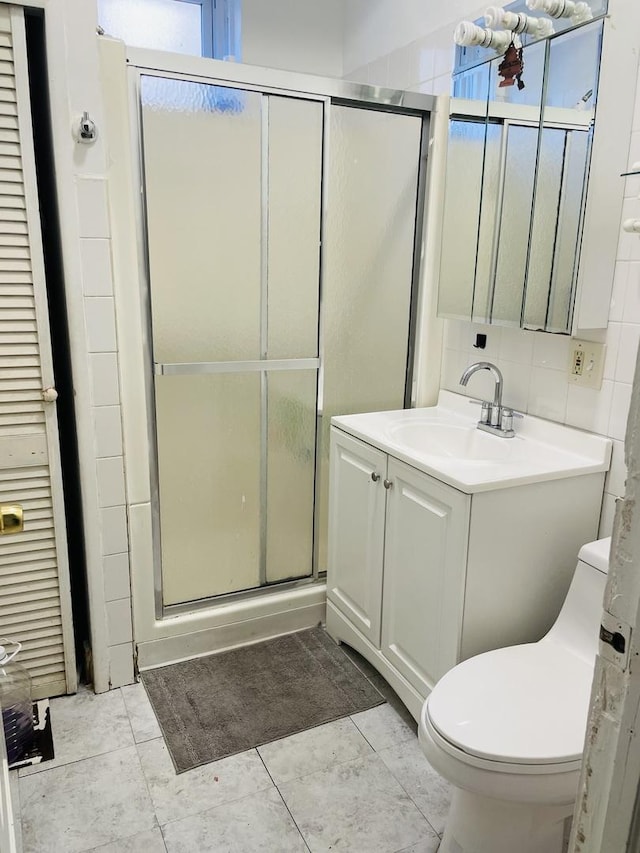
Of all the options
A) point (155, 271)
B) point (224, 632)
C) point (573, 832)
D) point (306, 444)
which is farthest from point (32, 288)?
point (573, 832)

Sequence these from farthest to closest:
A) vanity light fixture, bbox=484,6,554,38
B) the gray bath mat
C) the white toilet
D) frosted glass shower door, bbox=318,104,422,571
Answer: frosted glass shower door, bbox=318,104,422,571 < the gray bath mat < vanity light fixture, bbox=484,6,554,38 < the white toilet

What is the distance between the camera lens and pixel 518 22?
70.5 inches

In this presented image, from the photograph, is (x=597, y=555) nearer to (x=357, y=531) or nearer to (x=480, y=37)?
(x=357, y=531)

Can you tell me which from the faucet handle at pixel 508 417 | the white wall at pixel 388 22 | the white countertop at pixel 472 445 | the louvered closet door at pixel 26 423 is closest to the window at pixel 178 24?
the white wall at pixel 388 22

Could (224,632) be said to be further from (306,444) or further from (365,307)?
(365,307)

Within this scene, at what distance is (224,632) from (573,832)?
1.84 meters

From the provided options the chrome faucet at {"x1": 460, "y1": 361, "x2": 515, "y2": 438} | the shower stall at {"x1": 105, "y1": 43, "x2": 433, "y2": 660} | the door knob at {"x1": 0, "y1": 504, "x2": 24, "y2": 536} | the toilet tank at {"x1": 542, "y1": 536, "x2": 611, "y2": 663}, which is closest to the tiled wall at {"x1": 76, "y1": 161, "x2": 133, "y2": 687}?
the shower stall at {"x1": 105, "y1": 43, "x2": 433, "y2": 660}

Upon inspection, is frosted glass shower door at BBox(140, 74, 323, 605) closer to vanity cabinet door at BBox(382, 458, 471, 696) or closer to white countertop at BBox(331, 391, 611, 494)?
white countertop at BBox(331, 391, 611, 494)

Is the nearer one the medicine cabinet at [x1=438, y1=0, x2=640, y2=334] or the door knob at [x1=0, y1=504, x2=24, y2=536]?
the medicine cabinet at [x1=438, y1=0, x2=640, y2=334]

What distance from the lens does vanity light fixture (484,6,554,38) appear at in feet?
5.81

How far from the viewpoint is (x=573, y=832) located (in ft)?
1.95

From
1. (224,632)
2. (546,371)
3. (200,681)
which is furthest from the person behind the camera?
(224,632)

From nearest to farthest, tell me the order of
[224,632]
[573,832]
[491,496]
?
[573,832] → [491,496] → [224,632]

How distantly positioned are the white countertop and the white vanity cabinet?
32 mm
